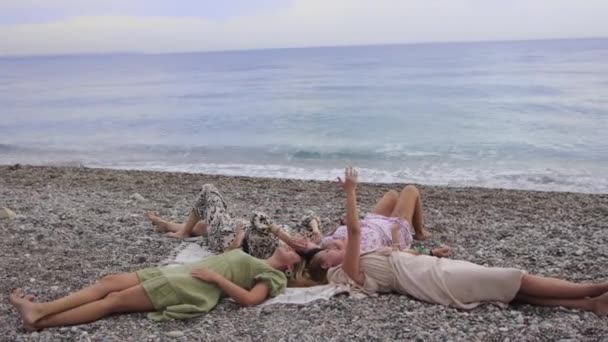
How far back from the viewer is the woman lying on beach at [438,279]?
16.6 ft

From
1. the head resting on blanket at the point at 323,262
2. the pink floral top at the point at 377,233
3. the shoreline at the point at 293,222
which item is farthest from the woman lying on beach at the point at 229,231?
the pink floral top at the point at 377,233

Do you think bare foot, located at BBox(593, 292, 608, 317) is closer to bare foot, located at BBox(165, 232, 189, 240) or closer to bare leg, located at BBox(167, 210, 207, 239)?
bare leg, located at BBox(167, 210, 207, 239)

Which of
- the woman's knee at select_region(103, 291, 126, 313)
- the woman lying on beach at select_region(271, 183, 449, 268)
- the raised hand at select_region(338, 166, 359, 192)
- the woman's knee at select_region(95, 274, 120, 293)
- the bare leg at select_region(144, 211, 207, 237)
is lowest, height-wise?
the bare leg at select_region(144, 211, 207, 237)

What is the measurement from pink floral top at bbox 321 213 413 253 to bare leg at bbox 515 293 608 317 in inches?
56.1

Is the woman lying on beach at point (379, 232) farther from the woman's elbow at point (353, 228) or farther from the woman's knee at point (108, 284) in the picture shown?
the woman's knee at point (108, 284)

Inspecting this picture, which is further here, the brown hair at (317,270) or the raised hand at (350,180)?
the brown hair at (317,270)

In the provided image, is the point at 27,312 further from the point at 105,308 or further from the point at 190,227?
the point at 190,227

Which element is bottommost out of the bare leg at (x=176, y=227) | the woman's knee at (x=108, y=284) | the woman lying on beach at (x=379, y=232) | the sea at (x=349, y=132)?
the sea at (x=349, y=132)

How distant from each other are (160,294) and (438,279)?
237cm

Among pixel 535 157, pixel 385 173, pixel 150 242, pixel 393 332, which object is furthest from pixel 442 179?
pixel 393 332

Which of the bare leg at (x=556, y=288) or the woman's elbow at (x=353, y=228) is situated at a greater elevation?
the woman's elbow at (x=353, y=228)

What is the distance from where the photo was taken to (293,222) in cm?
873

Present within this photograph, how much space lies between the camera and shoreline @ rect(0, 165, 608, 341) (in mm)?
4871

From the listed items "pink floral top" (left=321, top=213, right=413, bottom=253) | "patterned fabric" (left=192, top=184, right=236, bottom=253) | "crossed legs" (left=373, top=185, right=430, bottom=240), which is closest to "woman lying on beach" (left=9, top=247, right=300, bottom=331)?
"pink floral top" (left=321, top=213, right=413, bottom=253)
